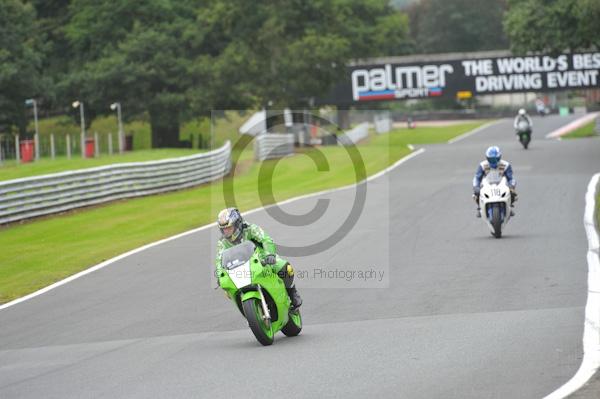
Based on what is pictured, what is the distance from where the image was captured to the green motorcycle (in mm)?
10820

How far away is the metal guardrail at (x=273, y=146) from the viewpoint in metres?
47.2

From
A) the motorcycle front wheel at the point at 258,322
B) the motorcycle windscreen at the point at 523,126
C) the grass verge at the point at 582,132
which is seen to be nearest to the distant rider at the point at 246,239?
the motorcycle front wheel at the point at 258,322

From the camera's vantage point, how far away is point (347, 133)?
198 feet

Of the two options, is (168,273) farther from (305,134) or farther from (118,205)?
(305,134)

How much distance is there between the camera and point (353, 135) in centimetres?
6000

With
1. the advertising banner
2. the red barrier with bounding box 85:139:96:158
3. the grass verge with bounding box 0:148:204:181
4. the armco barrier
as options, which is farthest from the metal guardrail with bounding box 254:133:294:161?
the advertising banner

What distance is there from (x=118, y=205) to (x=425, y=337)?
67.3 feet

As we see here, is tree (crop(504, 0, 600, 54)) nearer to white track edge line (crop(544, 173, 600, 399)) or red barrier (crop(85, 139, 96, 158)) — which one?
red barrier (crop(85, 139, 96, 158))

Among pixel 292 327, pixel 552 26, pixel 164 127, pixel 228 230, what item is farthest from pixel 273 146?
pixel 228 230

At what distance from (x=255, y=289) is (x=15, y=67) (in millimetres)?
47618

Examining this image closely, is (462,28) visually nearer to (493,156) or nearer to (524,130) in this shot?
(524,130)

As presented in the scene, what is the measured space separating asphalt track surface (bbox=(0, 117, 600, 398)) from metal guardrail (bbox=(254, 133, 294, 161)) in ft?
79.6

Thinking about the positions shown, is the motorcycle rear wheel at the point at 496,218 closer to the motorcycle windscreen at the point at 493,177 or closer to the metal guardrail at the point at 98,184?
the motorcycle windscreen at the point at 493,177

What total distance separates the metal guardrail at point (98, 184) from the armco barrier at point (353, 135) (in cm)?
2040
